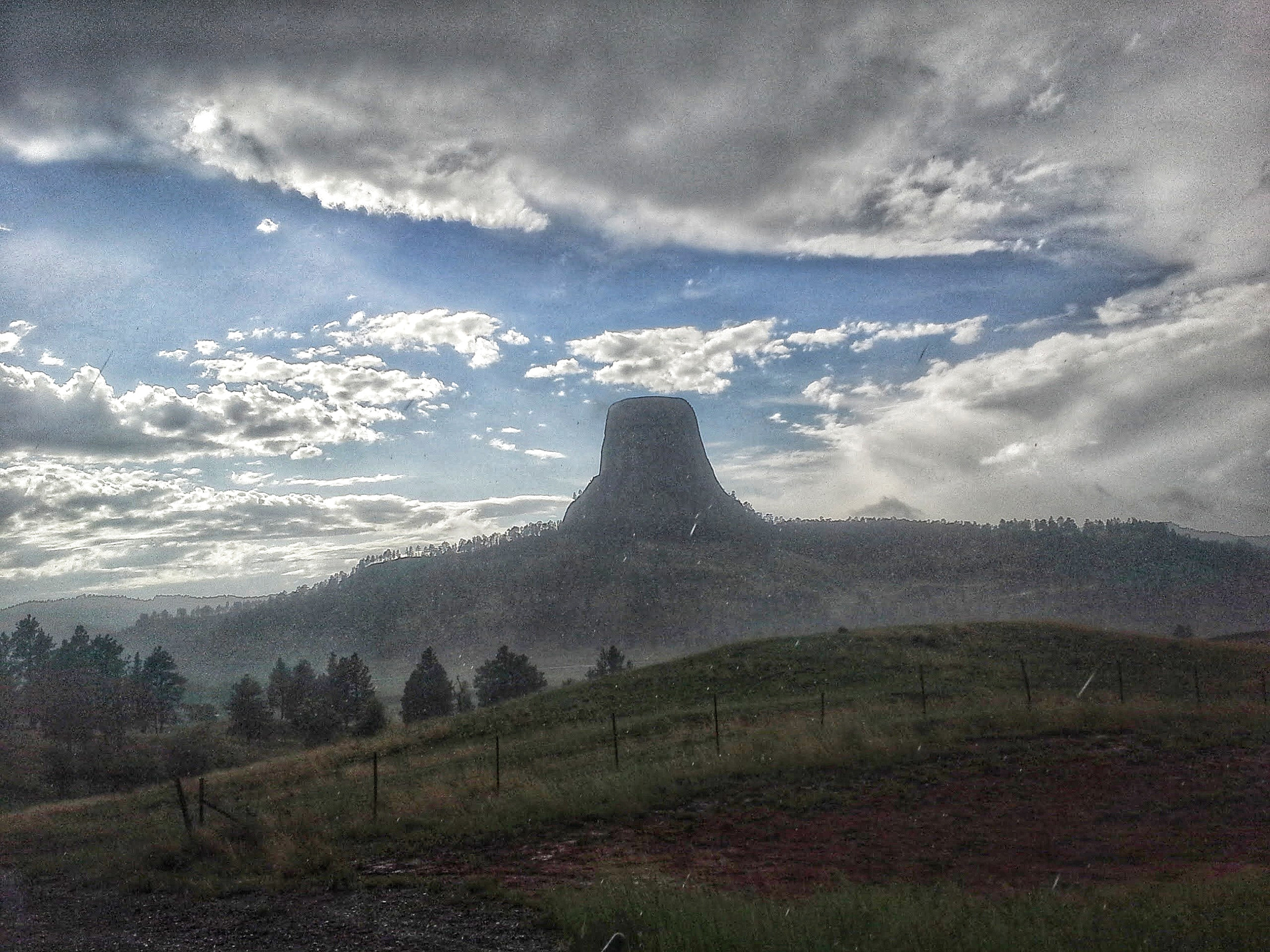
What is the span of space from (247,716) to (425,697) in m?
13.3

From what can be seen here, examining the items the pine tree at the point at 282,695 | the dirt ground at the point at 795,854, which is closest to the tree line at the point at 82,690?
the pine tree at the point at 282,695

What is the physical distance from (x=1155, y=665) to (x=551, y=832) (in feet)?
120

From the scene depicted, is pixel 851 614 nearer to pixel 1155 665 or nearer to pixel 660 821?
pixel 1155 665

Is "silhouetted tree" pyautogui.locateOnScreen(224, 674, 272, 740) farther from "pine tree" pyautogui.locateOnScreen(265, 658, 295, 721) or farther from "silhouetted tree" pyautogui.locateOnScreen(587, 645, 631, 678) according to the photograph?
"silhouetted tree" pyautogui.locateOnScreen(587, 645, 631, 678)

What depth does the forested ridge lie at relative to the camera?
140 metres

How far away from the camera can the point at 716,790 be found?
18.2 m

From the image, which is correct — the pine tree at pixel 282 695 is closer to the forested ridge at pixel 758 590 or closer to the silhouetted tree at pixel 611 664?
the silhouetted tree at pixel 611 664

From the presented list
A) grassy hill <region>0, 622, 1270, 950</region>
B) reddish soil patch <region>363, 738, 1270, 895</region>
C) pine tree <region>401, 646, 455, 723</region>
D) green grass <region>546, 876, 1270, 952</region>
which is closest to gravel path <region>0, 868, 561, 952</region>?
grassy hill <region>0, 622, 1270, 950</region>

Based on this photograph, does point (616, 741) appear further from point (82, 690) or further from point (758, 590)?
point (758, 590)

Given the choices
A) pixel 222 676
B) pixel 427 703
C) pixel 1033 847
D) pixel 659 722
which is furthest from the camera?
pixel 222 676

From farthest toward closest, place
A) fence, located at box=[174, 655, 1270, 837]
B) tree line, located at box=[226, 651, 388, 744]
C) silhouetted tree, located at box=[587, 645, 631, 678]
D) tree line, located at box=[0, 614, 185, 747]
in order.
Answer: silhouetted tree, located at box=[587, 645, 631, 678]
tree line, located at box=[0, 614, 185, 747]
tree line, located at box=[226, 651, 388, 744]
fence, located at box=[174, 655, 1270, 837]

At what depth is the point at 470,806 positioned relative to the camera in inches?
695

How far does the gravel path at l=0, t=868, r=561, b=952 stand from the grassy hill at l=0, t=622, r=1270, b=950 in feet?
1.88

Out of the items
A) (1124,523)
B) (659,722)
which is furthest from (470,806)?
(1124,523)
